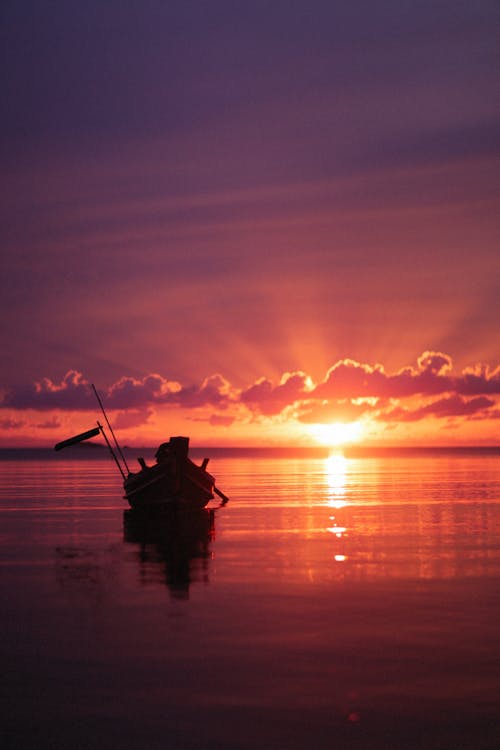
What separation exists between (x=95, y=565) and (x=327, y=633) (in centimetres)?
1315

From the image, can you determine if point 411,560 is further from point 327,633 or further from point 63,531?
point 63,531

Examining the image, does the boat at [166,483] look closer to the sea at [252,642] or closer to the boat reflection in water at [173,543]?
the boat reflection in water at [173,543]

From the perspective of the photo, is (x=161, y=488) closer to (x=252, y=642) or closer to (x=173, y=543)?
(x=173, y=543)

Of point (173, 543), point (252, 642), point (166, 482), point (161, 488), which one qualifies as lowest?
point (252, 642)

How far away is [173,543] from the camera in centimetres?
3741

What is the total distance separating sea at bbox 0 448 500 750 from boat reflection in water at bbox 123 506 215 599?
176mm

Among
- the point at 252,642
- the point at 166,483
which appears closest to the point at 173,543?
the point at 166,483

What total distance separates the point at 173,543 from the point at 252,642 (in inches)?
789

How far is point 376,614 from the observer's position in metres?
20.6

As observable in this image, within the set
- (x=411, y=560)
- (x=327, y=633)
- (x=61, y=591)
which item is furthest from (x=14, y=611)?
(x=411, y=560)

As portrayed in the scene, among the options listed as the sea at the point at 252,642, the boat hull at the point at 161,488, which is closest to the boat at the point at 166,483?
the boat hull at the point at 161,488

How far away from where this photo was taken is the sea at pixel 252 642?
12469 mm

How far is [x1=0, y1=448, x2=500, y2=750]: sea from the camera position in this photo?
491 inches

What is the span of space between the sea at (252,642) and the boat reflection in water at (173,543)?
18 cm
